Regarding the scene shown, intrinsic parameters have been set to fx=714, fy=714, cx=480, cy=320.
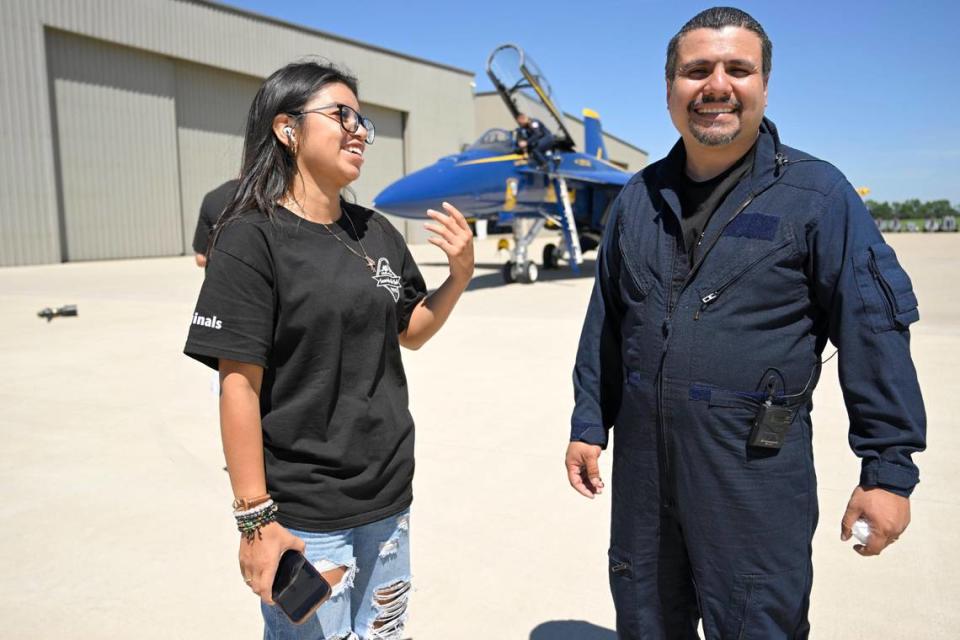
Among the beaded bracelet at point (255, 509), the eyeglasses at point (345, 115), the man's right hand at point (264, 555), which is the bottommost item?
the man's right hand at point (264, 555)

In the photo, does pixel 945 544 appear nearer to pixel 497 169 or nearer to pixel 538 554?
pixel 538 554

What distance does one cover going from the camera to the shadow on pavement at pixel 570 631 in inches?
103

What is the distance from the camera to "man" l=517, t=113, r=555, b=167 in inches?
560

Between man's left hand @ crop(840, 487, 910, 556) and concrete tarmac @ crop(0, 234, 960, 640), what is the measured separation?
1165 mm

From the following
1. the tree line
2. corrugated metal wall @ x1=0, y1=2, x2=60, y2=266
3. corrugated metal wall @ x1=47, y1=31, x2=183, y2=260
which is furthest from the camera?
the tree line

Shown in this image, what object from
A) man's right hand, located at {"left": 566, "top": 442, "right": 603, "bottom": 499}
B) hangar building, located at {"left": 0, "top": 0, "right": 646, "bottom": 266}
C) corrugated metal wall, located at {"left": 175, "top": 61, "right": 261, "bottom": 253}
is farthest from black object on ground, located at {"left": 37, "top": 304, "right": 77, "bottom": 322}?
corrugated metal wall, located at {"left": 175, "top": 61, "right": 261, "bottom": 253}

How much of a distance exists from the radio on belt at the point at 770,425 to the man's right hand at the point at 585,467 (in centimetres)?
48

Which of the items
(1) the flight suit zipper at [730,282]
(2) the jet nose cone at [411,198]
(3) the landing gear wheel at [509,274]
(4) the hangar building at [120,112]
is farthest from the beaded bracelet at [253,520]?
(4) the hangar building at [120,112]

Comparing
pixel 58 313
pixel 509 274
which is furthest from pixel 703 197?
pixel 509 274

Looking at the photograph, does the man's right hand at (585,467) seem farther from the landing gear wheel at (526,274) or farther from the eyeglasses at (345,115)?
the landing gear wheel at (526,274)

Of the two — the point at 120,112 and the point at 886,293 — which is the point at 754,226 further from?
the point at 120,112

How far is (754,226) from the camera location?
1716 mm

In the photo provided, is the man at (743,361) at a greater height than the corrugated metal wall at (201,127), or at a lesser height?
lesser

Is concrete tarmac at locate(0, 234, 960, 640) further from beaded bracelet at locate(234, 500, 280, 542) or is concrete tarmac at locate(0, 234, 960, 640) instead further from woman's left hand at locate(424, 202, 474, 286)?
woman's left hand at locate(424, 202, 474, 286)
